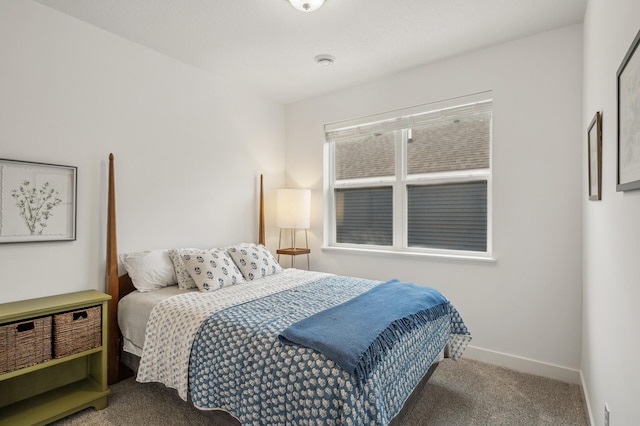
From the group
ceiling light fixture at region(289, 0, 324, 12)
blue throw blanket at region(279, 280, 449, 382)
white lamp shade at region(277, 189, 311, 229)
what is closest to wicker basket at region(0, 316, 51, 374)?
blue throw blanket at region(279, 280, 449, 382)

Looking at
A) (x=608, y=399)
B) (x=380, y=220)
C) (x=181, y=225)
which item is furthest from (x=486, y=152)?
(x=181, y=225)

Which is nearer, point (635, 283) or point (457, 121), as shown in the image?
point (635, 283)

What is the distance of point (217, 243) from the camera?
345 cm

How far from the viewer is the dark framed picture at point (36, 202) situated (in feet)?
6.97

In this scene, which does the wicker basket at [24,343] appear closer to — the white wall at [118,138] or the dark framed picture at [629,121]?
the white wall at [118,138]

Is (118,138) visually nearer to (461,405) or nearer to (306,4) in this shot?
(306,4)

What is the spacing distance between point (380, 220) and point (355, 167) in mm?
678

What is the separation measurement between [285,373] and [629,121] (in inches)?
63.3

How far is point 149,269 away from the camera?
2621 millimetres

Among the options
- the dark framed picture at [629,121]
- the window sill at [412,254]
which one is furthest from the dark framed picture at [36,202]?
the dark framed picture at [629,121]

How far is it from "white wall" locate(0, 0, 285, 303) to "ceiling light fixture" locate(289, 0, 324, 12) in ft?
4.82

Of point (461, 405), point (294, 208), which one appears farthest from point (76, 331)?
point (461, 405)

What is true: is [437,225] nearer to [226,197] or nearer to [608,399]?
[608,399]

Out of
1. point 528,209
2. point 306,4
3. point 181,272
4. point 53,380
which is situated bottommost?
point 53,380
